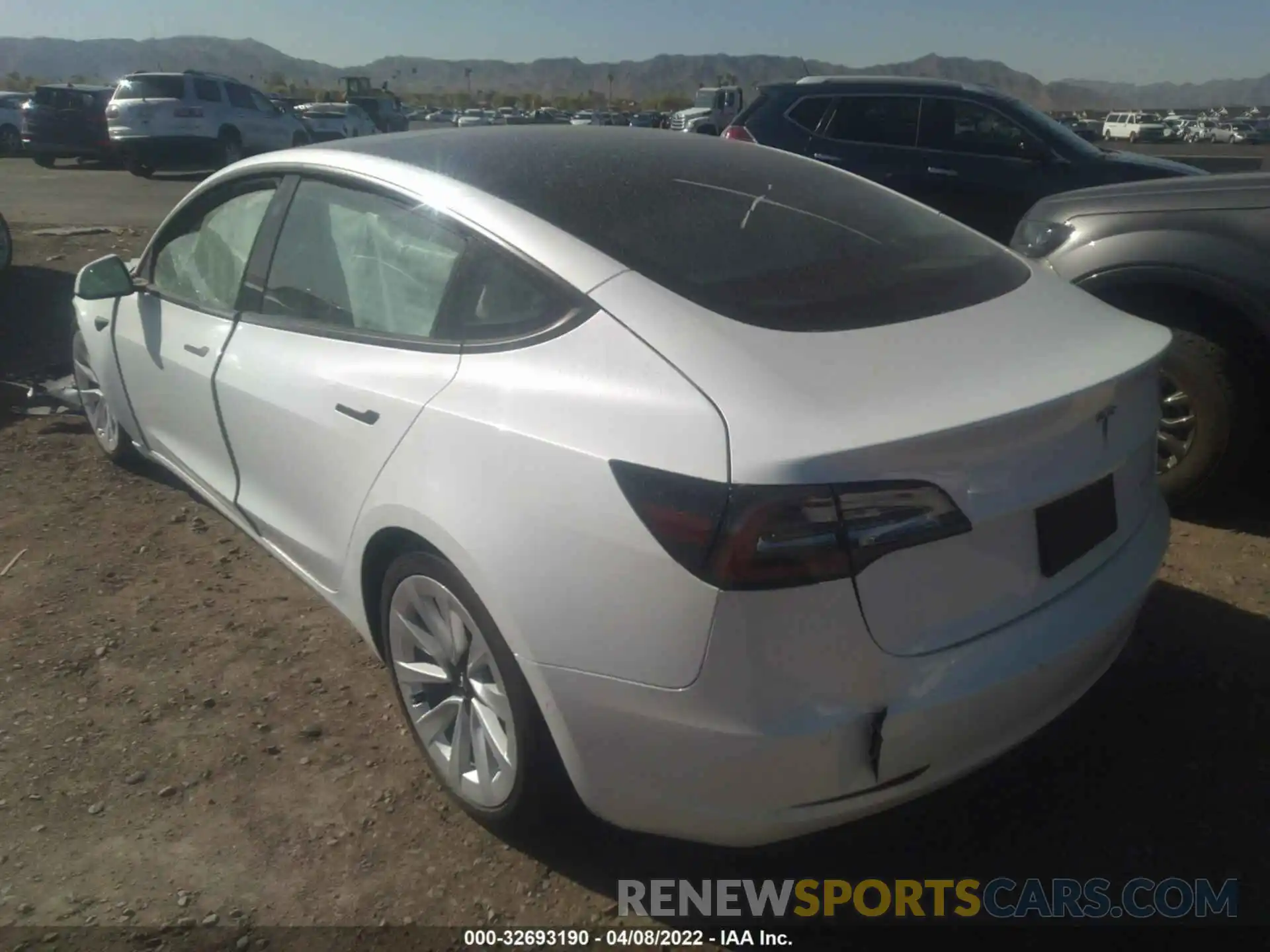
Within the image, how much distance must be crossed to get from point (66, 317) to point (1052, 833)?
25.7ft

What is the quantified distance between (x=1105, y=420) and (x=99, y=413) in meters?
4.52

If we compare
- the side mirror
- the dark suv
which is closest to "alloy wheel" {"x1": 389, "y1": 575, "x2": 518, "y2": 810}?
the side mirror

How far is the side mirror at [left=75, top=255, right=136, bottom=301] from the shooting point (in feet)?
13.1

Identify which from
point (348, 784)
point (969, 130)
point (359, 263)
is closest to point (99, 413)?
point (359, 263)

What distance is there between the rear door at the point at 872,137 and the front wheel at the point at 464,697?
21.2ft

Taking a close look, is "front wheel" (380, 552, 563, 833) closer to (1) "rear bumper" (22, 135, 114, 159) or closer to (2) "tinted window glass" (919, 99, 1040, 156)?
(2) "tinted window glass" (919, 99, 1040, 156)

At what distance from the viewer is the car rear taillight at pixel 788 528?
5.99 ft

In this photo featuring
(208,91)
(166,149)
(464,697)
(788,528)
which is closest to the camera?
(788,528)

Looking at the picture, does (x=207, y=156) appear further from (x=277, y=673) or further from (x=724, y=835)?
(x=724, y=835)

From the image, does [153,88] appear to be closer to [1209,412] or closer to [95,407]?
[95,407]

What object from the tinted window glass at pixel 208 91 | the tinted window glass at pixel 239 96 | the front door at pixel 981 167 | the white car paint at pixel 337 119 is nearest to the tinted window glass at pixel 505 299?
the front door at pixel 981 167

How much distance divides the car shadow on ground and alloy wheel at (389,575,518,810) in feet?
0.79

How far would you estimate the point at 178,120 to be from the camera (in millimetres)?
19203

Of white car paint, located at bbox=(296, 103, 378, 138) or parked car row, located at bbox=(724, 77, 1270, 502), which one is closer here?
parked car row, located at bbox=(724, 77, 1270, 502)
